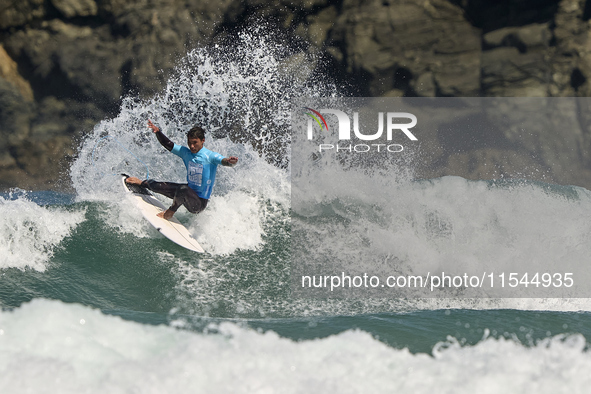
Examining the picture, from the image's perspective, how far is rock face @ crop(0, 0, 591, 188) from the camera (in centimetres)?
1552

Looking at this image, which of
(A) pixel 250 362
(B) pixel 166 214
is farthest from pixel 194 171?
(A) pixel 250 362

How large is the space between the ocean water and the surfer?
1.58 feet

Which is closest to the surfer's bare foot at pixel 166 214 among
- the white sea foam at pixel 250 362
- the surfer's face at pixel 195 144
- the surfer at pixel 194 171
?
the surfer at pixel 194 171

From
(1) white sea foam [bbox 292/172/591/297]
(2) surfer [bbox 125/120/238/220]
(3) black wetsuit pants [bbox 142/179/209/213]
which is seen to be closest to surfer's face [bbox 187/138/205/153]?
(2) surfer [bbox 125/120/238/220]

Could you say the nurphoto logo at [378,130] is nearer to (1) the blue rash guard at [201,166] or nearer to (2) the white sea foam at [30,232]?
(1) the blue rash guard at [201,166]

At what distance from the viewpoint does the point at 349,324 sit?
445 cm

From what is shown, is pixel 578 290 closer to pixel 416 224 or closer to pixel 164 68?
pixel 416 224

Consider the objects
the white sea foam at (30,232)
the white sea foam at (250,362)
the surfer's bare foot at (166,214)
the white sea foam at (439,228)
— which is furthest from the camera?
the surfer's bare foot at (166,214)

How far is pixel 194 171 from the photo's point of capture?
19.7 ft

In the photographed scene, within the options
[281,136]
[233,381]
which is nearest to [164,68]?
[281,136]

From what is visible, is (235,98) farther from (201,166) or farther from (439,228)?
(201,166)

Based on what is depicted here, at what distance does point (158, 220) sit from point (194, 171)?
87cm

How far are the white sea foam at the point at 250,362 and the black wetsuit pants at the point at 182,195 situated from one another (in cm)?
218

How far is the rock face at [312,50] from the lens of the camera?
50.9 feet
